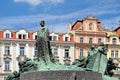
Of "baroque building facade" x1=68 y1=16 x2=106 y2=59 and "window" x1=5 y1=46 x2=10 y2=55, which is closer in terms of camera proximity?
"window" x1=5 y1=46 x2=10 y2=55

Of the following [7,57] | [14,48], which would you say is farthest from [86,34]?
[7,57]

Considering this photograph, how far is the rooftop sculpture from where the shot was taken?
20031mm

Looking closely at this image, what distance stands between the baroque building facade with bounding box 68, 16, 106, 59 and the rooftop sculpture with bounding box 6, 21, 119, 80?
134ft

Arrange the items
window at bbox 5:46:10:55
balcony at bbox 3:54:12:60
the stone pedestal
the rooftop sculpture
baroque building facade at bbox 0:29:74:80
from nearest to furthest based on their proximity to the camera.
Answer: the stone pedestal → the rooftop sculpture → baroque building facade at bbox 0:29:74:80 → balcony at bbox 3:54:12:60 → window at bbox 5:46:10:55

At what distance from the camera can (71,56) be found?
64.5 meters

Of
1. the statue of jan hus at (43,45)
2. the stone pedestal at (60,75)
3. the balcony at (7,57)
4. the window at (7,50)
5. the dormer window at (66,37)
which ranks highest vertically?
the dormer window at (66,37)

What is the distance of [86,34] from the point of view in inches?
2564

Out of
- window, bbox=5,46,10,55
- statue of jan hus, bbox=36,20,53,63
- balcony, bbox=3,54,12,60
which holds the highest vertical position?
statue of jan hus, bbox=36,20,53,63

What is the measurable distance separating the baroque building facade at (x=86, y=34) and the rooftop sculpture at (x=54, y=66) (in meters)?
40.8

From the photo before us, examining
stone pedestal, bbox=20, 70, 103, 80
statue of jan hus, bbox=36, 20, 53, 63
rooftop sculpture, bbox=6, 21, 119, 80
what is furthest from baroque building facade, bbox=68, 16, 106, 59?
stone pedestal, bbox=20, 70, 103, 80

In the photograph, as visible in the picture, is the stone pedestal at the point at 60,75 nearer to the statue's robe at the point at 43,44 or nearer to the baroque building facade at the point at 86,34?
the statue's robe at the point at 43,44

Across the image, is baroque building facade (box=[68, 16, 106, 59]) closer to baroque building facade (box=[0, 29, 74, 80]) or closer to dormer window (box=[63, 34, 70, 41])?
dormer window (box=[63, 34, 70, 41])

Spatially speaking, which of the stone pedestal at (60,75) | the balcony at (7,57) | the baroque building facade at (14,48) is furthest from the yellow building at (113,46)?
the stone pedestal at (60,75)

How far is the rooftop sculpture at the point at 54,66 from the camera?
20031 mm
